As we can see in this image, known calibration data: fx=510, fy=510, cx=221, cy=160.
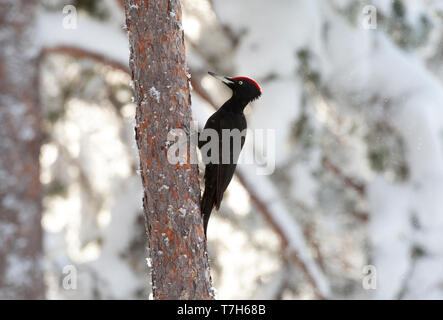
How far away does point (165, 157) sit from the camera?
8.39 ft

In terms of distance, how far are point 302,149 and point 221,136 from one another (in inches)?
84.1

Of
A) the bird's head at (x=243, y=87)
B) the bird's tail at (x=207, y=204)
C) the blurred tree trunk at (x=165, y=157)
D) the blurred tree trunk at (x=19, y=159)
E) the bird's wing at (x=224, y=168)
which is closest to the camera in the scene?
the blurred tree trunk at (x=165, y=157)

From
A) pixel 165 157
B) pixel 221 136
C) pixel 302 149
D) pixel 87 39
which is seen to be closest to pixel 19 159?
pixel 87 39

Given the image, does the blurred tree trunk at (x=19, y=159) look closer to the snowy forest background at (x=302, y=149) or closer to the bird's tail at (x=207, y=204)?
the snowy forest background at (x=302, y=149)

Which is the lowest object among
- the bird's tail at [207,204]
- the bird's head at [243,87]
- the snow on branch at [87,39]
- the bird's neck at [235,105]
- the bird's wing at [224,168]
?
the bird's tail at [207,204]

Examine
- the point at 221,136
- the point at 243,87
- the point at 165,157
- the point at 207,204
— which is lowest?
the point at 207,204

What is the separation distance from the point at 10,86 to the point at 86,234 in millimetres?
2436

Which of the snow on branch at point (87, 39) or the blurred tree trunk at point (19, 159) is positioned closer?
the blurred tree trunk at point (19, 159)

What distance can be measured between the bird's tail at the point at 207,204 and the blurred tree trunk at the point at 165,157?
33 cm

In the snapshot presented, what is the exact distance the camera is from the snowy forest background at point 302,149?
17.1 feet

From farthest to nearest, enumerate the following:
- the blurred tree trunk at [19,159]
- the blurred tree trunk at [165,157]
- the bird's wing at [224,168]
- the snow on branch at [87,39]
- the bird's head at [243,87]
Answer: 1. the snow on branch at [87,39]
2. the blurred tree trunk at [19,159]
3. the bird's head at [243,87]
4. the bird's wing at [224,168]
5. the blurred tree trunk at [165,157]

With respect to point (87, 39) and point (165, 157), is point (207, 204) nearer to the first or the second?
point (165, 157)

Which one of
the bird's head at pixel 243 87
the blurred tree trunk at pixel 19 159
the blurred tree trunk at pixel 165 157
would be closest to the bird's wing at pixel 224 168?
the bird's head at pixel 243 87

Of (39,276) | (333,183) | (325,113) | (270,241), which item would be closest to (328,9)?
(325,113)
